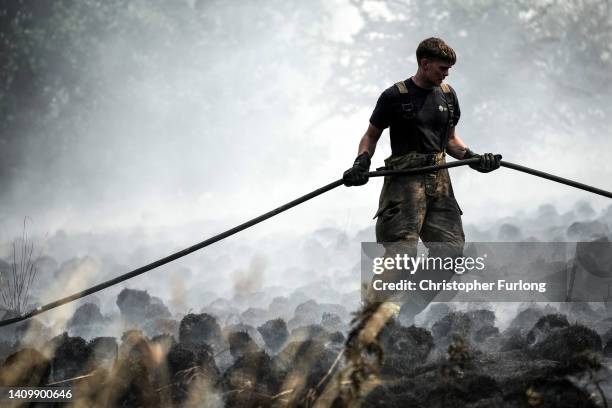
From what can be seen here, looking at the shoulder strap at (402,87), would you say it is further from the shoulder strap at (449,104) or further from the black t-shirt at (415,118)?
the shoulder strap at (449,104)

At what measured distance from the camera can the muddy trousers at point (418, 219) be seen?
4.99m

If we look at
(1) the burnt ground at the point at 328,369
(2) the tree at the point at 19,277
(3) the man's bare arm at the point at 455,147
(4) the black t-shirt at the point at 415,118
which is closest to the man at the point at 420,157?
(4) the black t-shirt at the point at 415,118

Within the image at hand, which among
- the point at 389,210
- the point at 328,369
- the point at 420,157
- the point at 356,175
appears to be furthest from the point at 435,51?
the point at 328,369

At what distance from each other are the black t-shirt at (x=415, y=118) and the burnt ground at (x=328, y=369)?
119 centimetres

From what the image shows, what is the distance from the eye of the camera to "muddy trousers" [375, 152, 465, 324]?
4992 millimetres

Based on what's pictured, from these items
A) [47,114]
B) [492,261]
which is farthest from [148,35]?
[492,261]

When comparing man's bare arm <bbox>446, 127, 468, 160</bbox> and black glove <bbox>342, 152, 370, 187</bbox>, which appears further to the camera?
man's bare arm <bbox>446, 127, 468, 160</bbox>

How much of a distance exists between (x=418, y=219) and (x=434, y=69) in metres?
0.95

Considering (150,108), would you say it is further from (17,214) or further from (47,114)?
(17,214)

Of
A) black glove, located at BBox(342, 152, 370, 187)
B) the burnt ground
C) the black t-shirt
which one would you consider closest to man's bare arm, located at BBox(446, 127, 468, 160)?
the black t-shirt

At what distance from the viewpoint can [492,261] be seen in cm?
927

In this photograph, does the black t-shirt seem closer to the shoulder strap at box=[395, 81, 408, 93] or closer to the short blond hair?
the shoulder strap at box=[395, 81, 408, 93]

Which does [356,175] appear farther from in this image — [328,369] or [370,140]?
[328,369]

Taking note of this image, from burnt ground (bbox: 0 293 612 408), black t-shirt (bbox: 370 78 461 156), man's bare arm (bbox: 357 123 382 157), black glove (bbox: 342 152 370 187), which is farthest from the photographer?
man's bare arm (bbox: 357 123 382 157)
